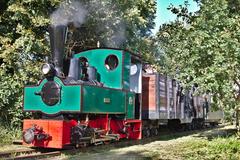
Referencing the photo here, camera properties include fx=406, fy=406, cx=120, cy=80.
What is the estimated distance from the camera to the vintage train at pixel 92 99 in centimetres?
1111

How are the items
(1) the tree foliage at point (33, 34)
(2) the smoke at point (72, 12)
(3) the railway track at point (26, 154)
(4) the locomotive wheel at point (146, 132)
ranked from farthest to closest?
(4) the locomotive wheel at point (146, 132), (1) the tree foliage at point (33, 34), (2) the smoke at point (72, 12), (3) the railway track at point (26, 154)

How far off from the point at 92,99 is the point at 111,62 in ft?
7.41

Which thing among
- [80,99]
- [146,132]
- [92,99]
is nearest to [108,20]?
[146,132]

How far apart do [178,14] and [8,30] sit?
7.59 meters

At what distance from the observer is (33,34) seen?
17141 millimetres

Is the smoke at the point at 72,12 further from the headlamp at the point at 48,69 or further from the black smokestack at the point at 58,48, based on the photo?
the headlamp at the point at 48,69

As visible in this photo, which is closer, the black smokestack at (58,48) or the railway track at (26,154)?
the railway track at (26,154)

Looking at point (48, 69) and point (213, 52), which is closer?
point (48, 69)

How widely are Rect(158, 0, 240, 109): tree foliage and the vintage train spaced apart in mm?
1493

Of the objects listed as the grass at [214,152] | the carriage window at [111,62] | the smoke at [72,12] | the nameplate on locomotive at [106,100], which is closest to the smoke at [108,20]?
the smoke at [72,12]

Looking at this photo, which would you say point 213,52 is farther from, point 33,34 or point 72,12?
point 33,34

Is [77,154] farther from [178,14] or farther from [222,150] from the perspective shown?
[178,14]

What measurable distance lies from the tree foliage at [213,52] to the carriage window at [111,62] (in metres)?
2.79

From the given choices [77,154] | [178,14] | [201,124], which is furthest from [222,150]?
[201,124]
